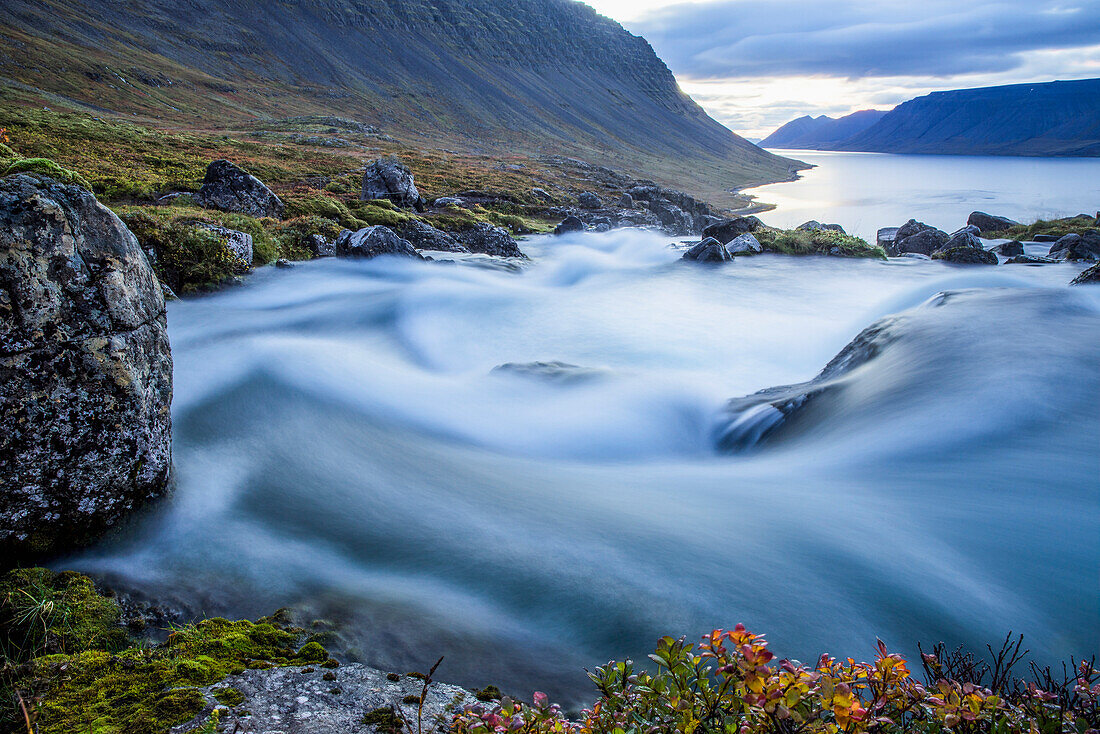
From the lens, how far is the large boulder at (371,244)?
18234mm

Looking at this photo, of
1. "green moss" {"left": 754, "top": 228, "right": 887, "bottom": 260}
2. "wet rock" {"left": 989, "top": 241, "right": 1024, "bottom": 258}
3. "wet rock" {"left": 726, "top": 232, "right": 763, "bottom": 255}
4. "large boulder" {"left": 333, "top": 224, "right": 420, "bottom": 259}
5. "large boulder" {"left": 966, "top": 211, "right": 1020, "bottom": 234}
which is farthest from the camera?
"large boulder" {"left": 966, "top": 211, "right": 1020, "bottom": 234}

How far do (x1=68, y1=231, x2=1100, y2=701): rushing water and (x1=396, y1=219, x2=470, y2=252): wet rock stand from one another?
10276 millimetres

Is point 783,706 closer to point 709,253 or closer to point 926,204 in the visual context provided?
point 709,253

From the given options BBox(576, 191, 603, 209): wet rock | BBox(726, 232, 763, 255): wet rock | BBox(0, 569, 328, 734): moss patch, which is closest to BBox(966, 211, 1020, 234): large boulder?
BBox(726, 232, 763, 255): wet rock

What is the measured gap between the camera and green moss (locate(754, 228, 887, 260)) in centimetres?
2341

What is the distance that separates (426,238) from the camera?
71.0ft

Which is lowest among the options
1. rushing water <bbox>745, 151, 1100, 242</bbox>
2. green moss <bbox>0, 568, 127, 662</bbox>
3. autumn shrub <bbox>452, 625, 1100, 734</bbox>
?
green moss <bbox>0, 568, 127, 662</bbox>

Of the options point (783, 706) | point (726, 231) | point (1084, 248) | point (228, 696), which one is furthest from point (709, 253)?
point (783, 706)

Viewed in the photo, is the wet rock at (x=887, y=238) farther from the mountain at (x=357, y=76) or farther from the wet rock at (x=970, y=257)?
the mountain at (x=357, y=76)

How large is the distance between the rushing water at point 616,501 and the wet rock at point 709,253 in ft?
38.2

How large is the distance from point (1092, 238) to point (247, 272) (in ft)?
90.8

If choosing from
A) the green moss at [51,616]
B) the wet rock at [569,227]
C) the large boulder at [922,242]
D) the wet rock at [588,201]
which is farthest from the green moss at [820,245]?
the green moss at [51,616]

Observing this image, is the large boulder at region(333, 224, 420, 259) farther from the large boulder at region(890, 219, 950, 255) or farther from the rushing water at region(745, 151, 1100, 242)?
the rushing water at region(745, 151, 1100, 242)

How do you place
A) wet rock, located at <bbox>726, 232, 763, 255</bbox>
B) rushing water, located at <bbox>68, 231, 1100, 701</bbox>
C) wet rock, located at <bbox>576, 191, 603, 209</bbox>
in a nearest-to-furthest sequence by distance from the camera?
rushing water, located at <bbox>68, 231, 1100, 701</bbox>, wet rock, located at <bbox>726, 232, 763, 255</bbox>, wet rock, located at <bbox>576, 191, 603, 209</bbox>
